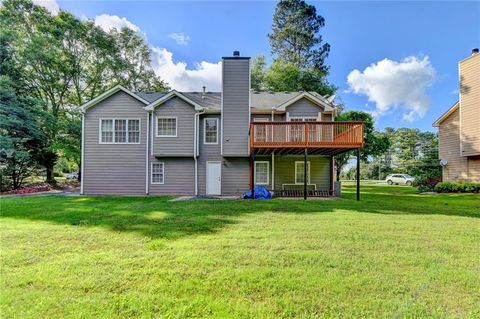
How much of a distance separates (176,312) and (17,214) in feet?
25.5

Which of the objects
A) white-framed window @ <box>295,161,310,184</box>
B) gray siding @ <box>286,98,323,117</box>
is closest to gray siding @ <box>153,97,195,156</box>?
gray siding @ <box>286,98,323,117</box>

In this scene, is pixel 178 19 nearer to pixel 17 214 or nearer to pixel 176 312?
pixel 17 214

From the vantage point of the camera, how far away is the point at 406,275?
3.40 m

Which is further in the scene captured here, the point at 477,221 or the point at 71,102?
the point at 71,102

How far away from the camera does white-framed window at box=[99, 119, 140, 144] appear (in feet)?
46.6

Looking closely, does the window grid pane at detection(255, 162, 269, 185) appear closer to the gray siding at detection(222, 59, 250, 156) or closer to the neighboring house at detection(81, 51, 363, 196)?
the neighboring house at detection(81, 51, 363, 196)

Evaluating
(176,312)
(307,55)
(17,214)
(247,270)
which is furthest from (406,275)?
(307,55)

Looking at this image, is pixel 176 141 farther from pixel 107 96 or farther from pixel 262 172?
pixel 262 172

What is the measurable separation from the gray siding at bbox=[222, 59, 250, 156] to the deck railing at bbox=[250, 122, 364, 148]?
1.77m

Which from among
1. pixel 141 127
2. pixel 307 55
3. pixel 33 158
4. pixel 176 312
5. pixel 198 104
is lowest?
pixel 176 312

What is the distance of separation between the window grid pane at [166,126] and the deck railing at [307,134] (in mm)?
4864

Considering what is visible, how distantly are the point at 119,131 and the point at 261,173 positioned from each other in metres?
8.60

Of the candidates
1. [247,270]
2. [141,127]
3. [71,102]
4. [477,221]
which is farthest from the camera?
[71,102]

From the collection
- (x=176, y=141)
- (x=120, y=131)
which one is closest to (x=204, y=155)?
(x=176, y=141)
